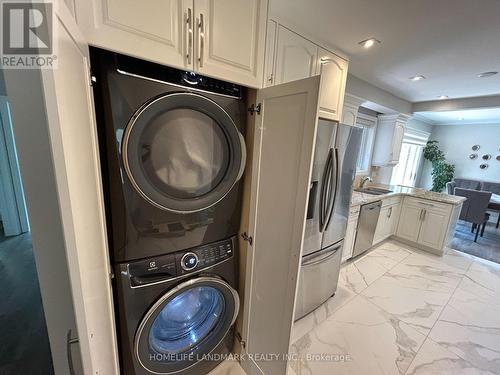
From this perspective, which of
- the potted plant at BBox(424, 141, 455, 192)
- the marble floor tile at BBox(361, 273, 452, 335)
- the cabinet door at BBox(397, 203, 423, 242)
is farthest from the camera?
the potted plant at BBox(424, 141, 455, 192)

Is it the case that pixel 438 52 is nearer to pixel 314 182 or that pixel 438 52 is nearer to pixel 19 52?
pixel 314 182

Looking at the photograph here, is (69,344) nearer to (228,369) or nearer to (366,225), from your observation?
(228,369)

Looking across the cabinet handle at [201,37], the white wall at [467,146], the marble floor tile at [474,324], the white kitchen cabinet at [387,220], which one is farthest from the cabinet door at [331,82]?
the white wall at [467,146]

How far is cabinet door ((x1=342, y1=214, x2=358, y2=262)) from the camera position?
2505 millimetres

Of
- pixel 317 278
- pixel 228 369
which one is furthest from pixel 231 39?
pixel 228 369

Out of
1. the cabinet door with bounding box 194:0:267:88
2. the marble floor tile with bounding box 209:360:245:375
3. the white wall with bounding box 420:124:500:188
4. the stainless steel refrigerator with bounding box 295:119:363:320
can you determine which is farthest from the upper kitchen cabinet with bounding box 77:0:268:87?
the white wall with bounding box 420:124:500:188

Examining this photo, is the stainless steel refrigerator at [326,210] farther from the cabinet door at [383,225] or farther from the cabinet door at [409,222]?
the cabinet door at [409,222]

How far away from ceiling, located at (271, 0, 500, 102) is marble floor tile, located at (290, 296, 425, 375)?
2365 millimetres

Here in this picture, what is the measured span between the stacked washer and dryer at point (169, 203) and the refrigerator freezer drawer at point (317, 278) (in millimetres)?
688

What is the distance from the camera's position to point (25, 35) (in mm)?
371

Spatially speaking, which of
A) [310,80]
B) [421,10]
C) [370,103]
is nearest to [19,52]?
[310,80]

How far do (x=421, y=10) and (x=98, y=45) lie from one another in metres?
1.93

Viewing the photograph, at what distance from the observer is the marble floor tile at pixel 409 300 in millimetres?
1984

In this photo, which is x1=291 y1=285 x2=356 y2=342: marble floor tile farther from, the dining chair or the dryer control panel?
the dining chair
